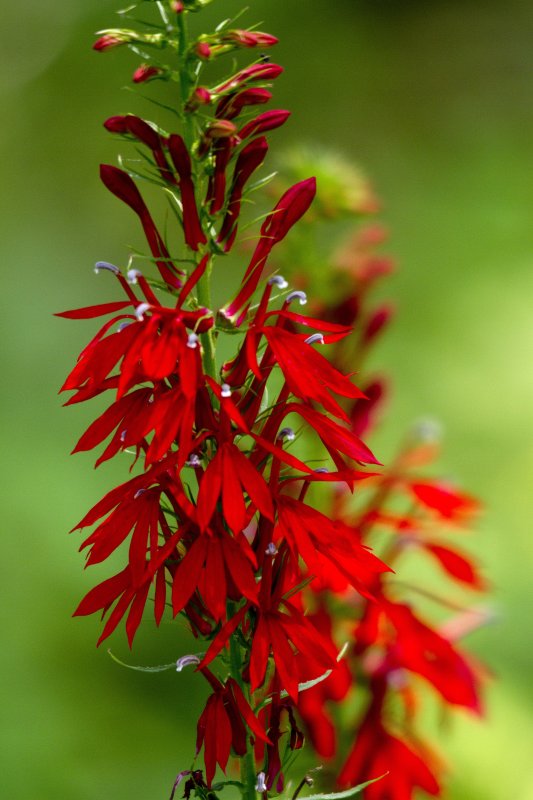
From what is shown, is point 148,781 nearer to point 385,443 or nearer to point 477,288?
point 385,443

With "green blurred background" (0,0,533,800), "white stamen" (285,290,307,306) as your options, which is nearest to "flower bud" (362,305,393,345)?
"white stamen" (285,290,307,306)

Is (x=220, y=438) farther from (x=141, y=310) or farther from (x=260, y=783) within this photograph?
(x=260, y=783)

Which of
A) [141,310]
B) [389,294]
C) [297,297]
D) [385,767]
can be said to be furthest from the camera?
[389,294]

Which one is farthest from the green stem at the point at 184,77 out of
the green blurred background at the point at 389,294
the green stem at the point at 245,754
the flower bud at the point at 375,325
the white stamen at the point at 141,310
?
the green blurred background at the point at 389,294

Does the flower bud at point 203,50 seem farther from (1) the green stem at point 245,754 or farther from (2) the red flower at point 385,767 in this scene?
(2) the red flower at point 385,767

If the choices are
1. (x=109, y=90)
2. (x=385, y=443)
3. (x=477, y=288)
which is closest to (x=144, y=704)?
(x=385, y=443)

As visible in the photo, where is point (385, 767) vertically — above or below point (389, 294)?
below

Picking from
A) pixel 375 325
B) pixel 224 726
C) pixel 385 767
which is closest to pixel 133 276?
pixel 224 726

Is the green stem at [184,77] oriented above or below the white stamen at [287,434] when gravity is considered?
above
